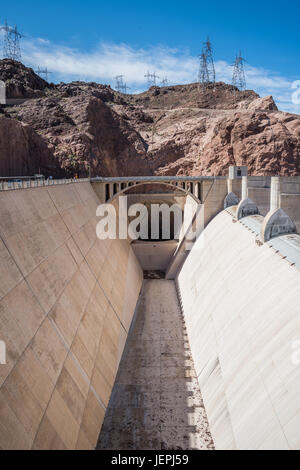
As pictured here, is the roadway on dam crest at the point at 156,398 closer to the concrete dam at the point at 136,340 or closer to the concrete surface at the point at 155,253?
the concrete dam at the point at 136,340

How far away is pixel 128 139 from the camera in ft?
188

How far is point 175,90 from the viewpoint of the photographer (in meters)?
101

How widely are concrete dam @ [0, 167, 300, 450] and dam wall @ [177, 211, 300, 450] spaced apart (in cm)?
7

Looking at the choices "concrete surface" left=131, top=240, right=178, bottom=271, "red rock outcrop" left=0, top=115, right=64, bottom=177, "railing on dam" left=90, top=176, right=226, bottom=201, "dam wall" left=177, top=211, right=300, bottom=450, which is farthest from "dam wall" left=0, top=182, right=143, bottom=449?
"concrete surface" left=131, top=240, right=178, bottom=271

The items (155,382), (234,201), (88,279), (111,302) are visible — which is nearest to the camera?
(155,382)

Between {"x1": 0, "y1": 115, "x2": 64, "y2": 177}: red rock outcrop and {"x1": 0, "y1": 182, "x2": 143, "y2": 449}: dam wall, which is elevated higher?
{"x1": 0, "y1": 115, "x2": 64, "y2": 177}: red rock outcrop

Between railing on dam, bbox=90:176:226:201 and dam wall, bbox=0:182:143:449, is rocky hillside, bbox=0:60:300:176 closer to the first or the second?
railing on dam, bbox=90:176:226:201

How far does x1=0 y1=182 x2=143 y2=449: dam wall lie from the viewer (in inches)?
458

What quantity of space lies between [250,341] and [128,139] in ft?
155

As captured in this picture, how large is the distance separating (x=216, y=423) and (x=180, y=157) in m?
46.1

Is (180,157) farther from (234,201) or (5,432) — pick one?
(5,432)

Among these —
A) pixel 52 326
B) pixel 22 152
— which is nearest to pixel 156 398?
pixel 52 326

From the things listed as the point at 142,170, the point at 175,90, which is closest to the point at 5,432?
the point at 142,170

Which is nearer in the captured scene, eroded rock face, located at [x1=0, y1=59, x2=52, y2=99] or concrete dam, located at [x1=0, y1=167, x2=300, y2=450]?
concrete dam, located at [x1=0, y1=167, x2=300, y2=450]
